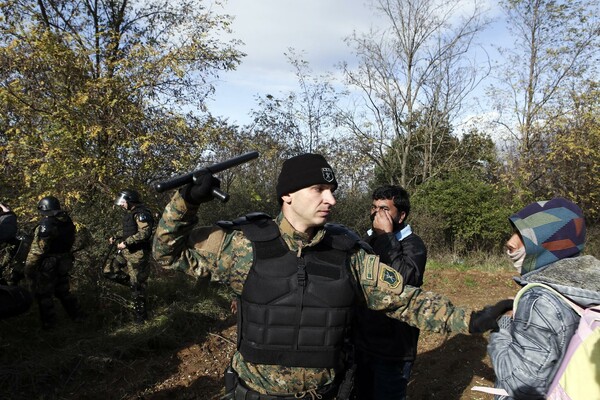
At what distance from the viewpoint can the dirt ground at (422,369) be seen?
4.26m

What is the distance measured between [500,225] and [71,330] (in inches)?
457

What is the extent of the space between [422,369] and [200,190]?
13.7 feet

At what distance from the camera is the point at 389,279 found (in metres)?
2.06

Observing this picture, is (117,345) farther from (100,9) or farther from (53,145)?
(100,9)

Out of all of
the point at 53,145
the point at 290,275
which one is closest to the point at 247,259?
the point at 290,275

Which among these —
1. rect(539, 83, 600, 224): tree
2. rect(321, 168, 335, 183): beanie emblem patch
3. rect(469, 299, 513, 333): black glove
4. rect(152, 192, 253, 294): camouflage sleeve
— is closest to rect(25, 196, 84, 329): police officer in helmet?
rect(152, 192, 253, 294): camouflage sleeve

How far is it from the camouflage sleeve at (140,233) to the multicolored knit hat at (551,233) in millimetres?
5068

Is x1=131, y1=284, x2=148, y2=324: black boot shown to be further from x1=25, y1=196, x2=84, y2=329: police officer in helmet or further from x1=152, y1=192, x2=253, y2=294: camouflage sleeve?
x1=152, y1=192, x2=253, y2=294: camouflage sleeve

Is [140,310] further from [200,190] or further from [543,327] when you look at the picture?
[543,327]

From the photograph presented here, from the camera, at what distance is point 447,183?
44.1 feet

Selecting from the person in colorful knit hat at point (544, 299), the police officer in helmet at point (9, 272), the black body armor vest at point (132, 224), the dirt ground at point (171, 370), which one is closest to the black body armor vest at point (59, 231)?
the police officer in helmet at point (9, 272)

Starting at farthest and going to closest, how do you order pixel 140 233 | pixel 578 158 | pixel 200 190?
1. pixel 578 158
2. pixel 140 233
3. pixel 200 190

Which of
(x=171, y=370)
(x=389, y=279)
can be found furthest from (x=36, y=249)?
(x=389, y=279)

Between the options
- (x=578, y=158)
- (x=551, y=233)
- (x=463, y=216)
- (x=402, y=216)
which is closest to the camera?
(x=551, y=233)
